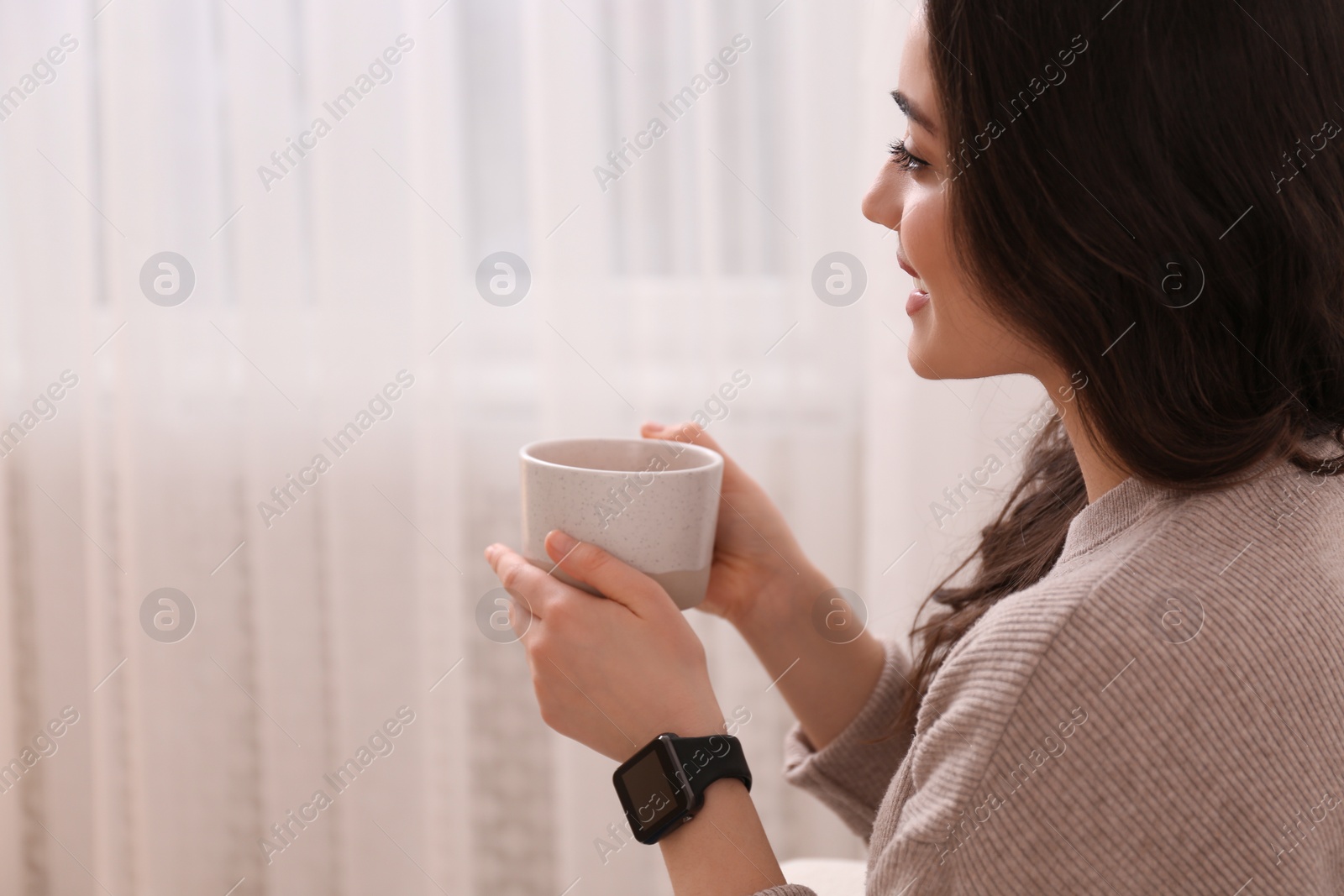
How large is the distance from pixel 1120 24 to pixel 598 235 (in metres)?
0.83

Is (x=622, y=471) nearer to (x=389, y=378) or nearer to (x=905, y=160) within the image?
(x=905, y=160)

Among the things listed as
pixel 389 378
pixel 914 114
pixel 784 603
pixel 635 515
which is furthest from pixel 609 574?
pixel 389 378

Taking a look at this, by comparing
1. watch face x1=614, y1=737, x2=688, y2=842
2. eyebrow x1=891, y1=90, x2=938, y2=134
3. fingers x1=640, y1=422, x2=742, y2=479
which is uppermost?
eyebrow x1=891, y1=90, x2=938, y2=134

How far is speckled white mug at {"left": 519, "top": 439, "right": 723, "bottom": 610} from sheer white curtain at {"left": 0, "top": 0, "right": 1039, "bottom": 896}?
597mm

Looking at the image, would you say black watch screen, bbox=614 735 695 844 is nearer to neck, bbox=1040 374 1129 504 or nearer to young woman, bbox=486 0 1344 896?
young woman, bbox=486 0 1344 896

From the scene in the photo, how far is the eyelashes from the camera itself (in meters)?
0.70

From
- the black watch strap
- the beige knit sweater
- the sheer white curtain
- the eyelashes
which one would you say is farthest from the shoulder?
the sheer white curtain

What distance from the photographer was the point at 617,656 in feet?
2.38

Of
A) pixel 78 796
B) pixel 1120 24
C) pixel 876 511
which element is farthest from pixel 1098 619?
pixel 78 796

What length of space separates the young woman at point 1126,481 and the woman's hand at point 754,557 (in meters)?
0.20

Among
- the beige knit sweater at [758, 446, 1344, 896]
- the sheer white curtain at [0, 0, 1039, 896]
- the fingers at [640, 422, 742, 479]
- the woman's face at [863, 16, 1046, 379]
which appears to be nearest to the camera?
the beige knit sweater at [758, 446, 1344, 896]

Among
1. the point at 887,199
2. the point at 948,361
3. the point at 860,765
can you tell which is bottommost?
the point at 860,765

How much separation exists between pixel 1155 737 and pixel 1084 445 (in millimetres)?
229

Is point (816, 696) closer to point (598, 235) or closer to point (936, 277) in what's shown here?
point (936, 277)
